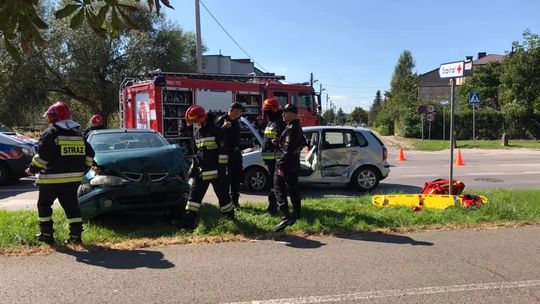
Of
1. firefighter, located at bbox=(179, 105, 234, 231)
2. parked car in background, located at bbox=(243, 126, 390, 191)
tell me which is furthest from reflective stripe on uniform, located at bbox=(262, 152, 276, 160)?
parked car in background, located at bbox=(243, 126, 390, 191)

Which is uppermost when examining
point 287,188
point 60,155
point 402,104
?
point 402,104

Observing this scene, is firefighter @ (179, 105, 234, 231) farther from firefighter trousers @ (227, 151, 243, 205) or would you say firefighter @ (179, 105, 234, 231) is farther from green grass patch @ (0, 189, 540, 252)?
firefighter trousers @ (227, 151, 243, 205)

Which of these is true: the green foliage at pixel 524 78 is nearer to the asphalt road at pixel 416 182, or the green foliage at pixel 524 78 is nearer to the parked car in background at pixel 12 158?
the asphalt road at pixel 416 182

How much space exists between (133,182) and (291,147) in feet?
7.19

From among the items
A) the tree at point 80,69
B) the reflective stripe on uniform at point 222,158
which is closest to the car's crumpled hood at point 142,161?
the reflective stripe on uniform at point 222,158

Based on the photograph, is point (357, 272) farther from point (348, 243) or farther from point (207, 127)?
point (207, 127)

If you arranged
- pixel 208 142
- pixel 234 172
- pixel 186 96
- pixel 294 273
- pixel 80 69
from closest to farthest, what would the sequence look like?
pixel 294 273 < pixel 208 142 < pixel 234 172 < pixel 186 96 < pixel 80 69

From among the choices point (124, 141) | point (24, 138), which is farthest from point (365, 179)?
point (24, 138)

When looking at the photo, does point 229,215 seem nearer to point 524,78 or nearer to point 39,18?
point 39,18

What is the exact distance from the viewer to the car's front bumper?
690 centimetres

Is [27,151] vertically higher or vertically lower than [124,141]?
lower

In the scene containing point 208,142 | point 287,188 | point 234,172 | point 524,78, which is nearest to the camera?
point 208,142

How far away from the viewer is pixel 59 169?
6.31 metres

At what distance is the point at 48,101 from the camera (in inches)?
1254
